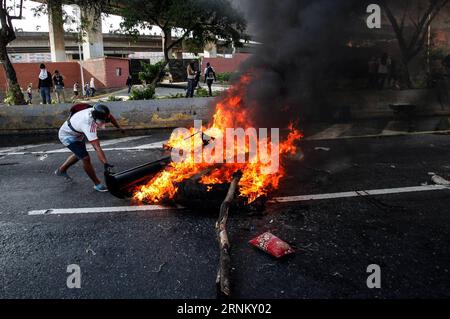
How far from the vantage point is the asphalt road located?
10.0ft

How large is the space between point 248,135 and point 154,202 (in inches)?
71.5

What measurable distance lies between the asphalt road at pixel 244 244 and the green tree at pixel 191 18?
29.7 ft

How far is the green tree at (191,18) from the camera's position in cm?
1270

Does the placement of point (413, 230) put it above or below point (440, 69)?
below

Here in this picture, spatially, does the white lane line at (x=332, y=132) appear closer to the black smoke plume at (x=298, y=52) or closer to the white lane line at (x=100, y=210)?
the black smoke plume at (x=298, y=52)

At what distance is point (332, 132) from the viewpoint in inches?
373

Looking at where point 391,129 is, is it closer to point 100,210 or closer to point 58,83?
point 100,210

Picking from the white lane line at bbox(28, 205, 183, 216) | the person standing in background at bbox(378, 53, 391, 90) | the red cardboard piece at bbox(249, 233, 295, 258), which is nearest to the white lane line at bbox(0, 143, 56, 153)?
the white lane line at bbox(28, 205, 183, 216)

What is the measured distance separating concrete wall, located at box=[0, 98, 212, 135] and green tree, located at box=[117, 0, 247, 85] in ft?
12.1

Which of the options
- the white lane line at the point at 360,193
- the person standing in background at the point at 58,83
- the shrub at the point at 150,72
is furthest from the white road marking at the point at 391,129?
the person standing in background at the point at 58,83

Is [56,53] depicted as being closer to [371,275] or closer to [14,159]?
[14,159]

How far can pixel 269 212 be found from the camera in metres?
4.51

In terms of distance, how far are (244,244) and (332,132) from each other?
6.59 metres
